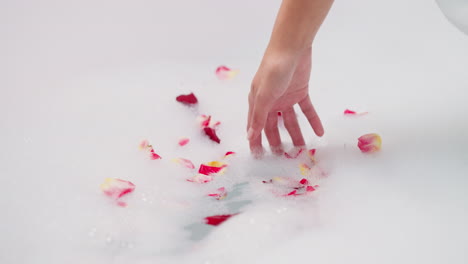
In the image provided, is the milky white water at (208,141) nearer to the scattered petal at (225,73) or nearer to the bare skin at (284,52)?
the scattered petal at (225,73)

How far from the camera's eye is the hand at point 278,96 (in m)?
1.07

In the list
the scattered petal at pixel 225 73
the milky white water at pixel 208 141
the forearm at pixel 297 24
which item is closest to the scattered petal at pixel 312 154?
the milky white water at pixel 208 141

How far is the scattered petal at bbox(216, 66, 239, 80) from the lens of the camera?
67.6 inches

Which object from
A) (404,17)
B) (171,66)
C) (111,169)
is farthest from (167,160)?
(404,17)

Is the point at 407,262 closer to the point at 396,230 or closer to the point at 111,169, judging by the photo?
the point at 396,230

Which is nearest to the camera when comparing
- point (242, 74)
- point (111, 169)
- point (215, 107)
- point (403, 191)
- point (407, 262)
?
point (407, 262)

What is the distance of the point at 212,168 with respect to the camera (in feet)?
4.25

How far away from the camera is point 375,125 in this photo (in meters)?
1.34

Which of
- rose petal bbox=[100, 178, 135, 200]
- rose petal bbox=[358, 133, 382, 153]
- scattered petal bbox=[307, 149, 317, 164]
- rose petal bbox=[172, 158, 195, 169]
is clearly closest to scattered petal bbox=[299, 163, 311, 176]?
scattered petal bbox=[307, 149, 317, 164]

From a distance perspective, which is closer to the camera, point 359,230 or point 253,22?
point 359,230

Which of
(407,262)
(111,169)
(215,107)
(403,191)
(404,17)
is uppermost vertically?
(404,17)

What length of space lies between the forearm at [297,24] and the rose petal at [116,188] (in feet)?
1.43

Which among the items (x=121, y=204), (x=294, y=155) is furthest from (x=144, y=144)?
(x=294, y=155)

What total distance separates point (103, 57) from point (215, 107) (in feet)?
1.29
